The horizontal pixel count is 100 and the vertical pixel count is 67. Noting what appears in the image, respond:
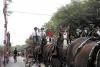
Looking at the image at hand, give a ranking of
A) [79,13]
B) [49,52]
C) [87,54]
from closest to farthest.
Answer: [87,54]
[49,52]
[79,13]

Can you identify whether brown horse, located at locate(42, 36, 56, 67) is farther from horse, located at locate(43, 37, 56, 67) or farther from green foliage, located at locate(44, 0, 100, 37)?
green foliage, located at locate(44, 0, 100, 37)

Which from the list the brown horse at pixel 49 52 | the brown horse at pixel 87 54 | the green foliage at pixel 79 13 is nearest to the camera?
the brown horse at pixel 87 54

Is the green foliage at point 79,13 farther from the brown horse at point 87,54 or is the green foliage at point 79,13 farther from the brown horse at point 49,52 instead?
the brown horse at point 87,54

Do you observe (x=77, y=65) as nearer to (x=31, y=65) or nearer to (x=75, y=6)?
(x=31, y=65)

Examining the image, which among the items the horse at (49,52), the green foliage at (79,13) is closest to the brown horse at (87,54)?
the horse at (49,52)

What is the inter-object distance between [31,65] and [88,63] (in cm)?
1504

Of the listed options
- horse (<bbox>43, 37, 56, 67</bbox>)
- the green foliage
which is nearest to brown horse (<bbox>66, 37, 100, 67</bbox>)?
horse (<bbox>43, 37, 56, 67</bbox>)

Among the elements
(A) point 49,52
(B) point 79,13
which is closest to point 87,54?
(A) point 49,52

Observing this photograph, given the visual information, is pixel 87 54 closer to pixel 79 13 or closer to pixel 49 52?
pixel 49 52

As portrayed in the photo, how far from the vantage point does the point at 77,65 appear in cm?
862

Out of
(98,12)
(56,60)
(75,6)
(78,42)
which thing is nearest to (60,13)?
(75,6)

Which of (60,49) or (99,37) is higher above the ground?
(99,37)

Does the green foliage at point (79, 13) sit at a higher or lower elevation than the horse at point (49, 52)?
higher

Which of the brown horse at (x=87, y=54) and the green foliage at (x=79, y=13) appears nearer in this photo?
the brown horse at (x=87, y=54)
